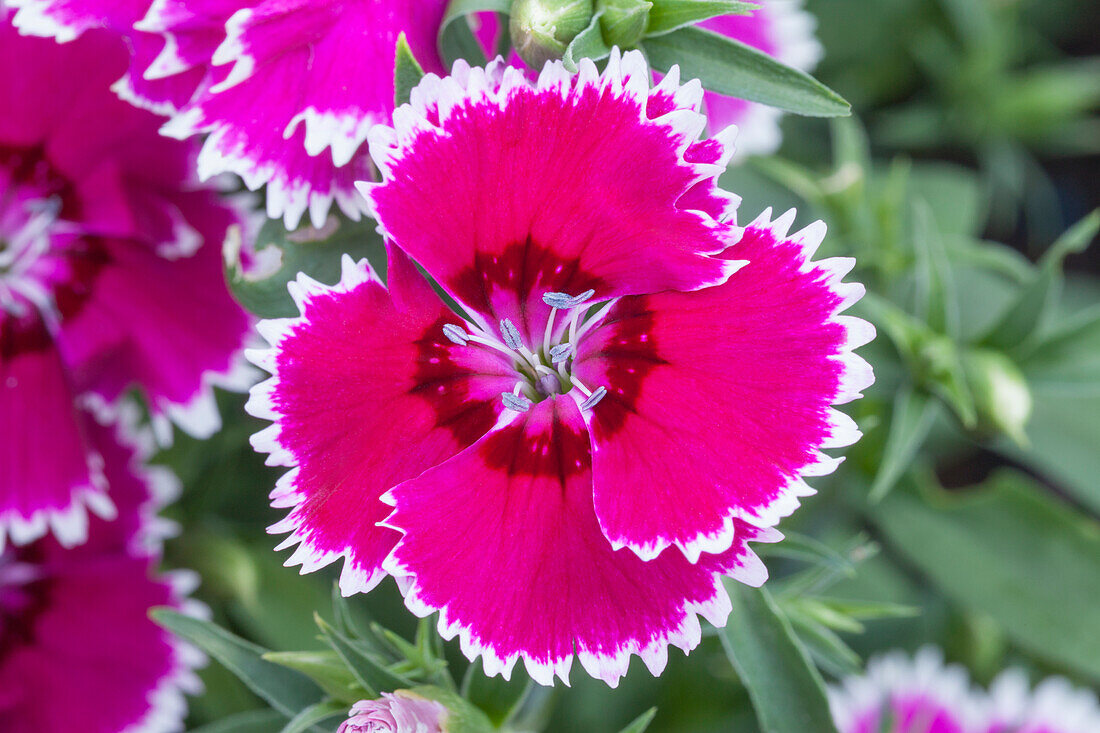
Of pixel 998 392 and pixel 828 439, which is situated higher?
pixel 828 439

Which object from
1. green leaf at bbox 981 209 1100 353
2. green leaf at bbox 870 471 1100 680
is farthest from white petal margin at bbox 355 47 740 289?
green leaf at bbox 870 471 1100 680

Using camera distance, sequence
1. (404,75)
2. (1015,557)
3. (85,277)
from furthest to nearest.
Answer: (1015,557) < (85,277) < (404,75)

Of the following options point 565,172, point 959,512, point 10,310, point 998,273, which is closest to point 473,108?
point 565,172

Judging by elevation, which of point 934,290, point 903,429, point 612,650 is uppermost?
point 612,650

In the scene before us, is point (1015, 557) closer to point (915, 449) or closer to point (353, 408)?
point (915, 449)

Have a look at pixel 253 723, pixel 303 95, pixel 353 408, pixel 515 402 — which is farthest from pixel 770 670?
pixel 303 95

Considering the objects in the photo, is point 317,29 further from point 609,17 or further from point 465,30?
point 609,17
